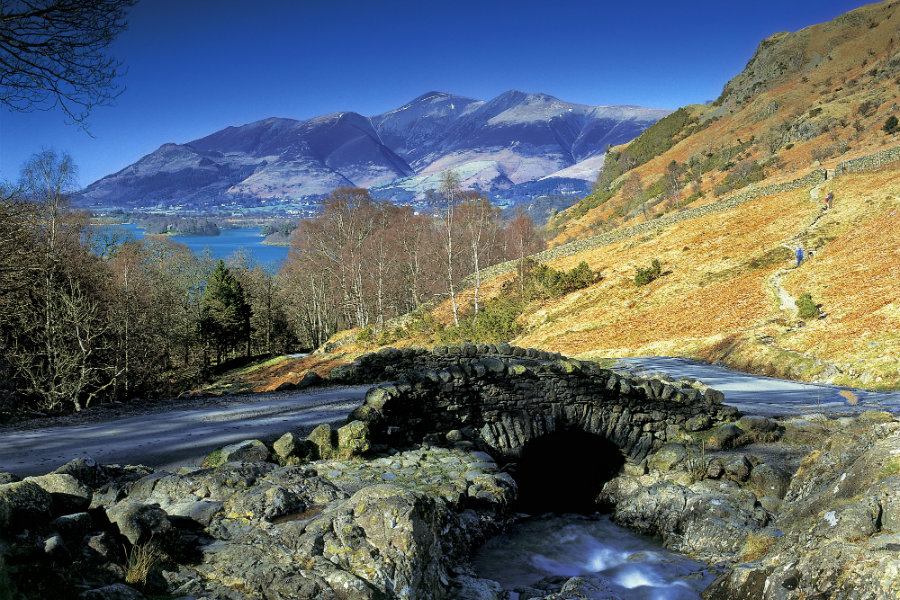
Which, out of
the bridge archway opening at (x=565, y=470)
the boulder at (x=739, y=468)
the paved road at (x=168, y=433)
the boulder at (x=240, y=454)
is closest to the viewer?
the boulder at (x=240, y=454)

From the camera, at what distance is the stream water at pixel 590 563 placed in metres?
6.46

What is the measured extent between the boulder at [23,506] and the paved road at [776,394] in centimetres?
1157

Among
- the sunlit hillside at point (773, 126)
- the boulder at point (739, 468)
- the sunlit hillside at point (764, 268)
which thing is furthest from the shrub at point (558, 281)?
the boulder at point (739, 468)

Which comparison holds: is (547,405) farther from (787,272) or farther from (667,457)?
(787,272)

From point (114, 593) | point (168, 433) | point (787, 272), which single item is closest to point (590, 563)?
point (114, 593)

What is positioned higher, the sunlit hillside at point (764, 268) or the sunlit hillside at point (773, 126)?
the sunlit hillside at point (773, 126)

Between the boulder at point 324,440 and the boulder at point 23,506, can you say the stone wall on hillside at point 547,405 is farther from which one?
the boulder at point 23,506

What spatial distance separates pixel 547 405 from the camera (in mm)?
9953

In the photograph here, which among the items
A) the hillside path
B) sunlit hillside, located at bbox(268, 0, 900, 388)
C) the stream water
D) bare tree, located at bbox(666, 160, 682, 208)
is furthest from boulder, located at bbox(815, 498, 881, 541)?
bare tree, located at bbox(666, 160, 682, 208)

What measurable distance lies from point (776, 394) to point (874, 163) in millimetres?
29082

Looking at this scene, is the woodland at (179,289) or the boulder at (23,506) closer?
the boulder at (23,506)

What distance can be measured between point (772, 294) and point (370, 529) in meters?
21.7

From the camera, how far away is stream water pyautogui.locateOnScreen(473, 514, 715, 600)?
6.46 metres

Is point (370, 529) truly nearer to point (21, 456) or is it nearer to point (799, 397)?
point (21, 456)
